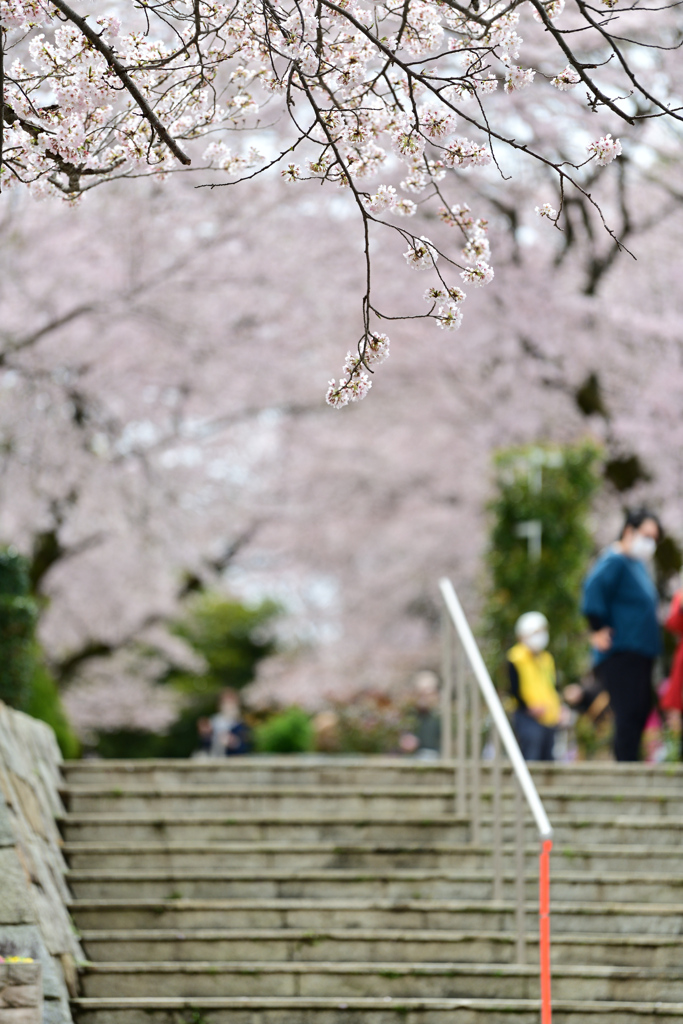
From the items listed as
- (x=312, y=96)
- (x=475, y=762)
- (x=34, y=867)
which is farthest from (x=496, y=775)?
(x=312, y=96)

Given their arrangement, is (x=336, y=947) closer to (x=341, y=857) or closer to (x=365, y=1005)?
(x=365, y=1005)

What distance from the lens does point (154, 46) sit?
4254 millimetres

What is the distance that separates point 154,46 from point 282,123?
254 inches

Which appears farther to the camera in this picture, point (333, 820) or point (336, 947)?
point (333, 820)

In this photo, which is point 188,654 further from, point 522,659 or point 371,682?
point 522,659

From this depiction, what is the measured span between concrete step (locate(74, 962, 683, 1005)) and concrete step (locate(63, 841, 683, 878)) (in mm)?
846

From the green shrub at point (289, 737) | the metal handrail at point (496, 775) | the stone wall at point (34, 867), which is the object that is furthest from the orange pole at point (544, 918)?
the green shrub at point (289, 737)

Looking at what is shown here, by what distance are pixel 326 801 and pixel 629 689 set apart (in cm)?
200

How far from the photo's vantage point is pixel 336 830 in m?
6.16

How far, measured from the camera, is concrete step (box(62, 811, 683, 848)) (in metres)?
6.14

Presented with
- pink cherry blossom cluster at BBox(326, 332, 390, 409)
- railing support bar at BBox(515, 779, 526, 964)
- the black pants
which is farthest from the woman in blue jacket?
pink cherry blossom cluster at BBox(326, 332, 390, 409)

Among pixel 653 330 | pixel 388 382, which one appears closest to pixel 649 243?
pixel 653 330

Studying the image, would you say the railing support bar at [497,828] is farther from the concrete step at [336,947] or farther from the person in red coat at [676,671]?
the person in red coat at [676,671]

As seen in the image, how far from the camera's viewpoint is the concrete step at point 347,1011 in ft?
15.8
